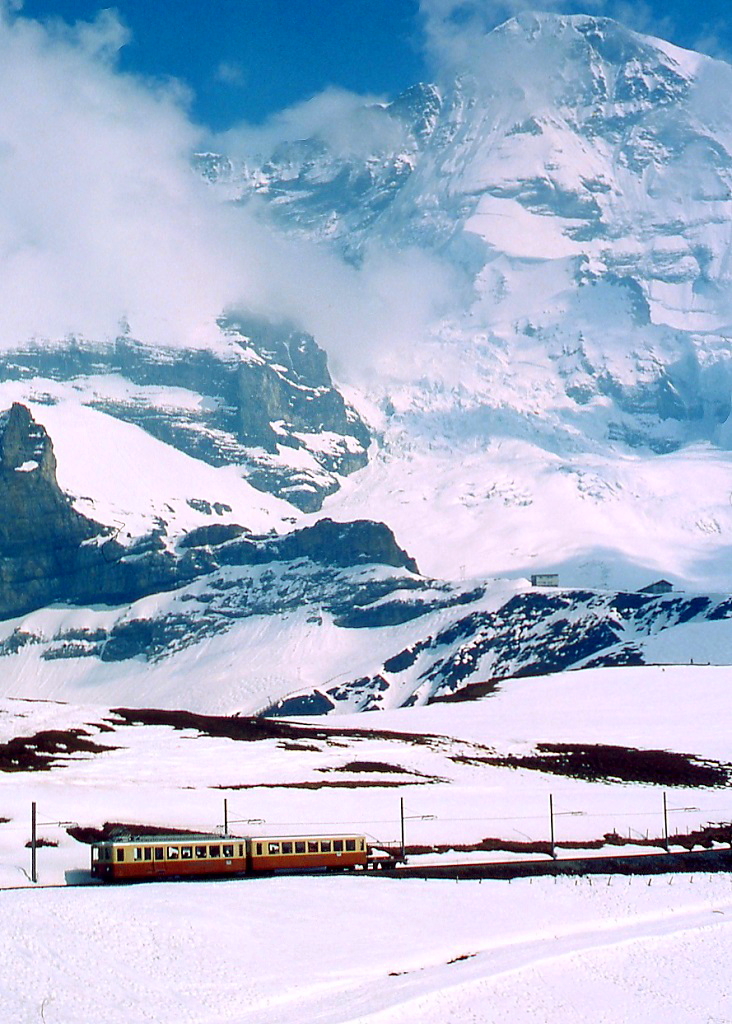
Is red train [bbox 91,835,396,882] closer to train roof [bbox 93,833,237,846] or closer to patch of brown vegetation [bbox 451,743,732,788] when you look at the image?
train roof [bbox 93,833,237,846]

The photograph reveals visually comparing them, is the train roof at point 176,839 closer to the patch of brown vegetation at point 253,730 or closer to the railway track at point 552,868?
the railway track at point 552,868

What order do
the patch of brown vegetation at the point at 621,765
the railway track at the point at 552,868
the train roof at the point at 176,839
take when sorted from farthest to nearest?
the patch of brown vegetation at the point at 621,765 < the railway track at the point at 552,868 < the train roof at the point at 176,839

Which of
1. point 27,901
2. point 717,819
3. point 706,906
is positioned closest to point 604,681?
point 717,819

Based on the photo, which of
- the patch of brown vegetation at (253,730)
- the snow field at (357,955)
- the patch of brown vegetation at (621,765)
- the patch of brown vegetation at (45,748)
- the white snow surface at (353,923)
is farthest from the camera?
the patch of brown vegetation at (253,730)

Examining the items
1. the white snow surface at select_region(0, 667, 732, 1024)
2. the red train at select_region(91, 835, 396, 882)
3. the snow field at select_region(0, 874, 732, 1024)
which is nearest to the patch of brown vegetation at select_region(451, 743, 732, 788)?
the white snow surface at select_region(0, 667, 732, 1024)

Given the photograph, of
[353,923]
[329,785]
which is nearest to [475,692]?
[329,785]

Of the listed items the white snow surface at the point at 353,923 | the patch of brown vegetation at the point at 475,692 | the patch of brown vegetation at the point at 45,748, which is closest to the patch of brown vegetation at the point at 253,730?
the patch of brown vegetation at the point at 45,748

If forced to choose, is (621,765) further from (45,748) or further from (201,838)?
(201,838)
